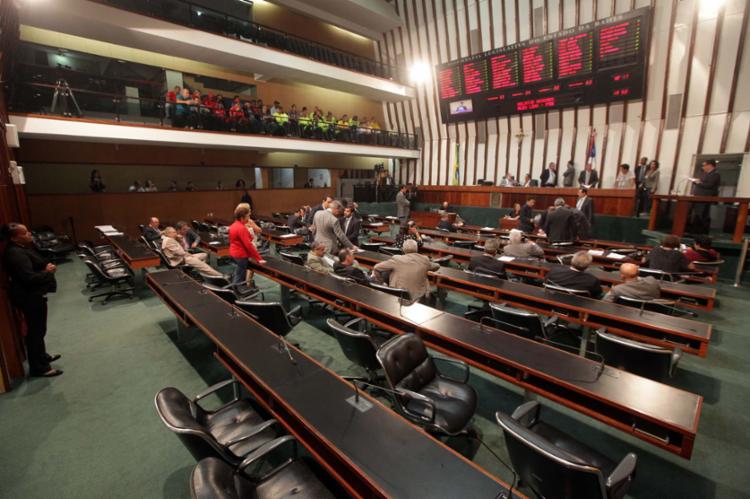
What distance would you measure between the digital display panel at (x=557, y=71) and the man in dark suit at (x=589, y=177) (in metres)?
2.02

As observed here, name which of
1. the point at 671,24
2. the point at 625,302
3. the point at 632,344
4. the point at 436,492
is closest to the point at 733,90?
the point at 671,24

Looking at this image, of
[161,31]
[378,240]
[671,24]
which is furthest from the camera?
[671,24]

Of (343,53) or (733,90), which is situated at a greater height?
(343,53)

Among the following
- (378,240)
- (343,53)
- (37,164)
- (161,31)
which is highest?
(343,53)

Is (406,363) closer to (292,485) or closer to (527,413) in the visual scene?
(527,413)

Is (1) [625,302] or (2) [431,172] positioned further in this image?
(2) [431,172]

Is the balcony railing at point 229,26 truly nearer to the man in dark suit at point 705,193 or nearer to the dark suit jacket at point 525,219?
the dark suit jacket at point 525,219

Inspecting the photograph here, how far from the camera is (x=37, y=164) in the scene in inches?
415

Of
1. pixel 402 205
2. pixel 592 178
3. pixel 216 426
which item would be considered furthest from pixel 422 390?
pixel 402 205

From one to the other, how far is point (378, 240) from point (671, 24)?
33.2 ft

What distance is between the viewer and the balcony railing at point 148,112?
7668mm

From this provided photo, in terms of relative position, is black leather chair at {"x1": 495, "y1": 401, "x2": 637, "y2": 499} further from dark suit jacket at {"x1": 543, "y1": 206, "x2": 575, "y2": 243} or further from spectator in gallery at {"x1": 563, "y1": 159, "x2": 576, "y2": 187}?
spectator in gallery at {"x1": 563, "y1": 159, "x2": 576, "y2": 187}

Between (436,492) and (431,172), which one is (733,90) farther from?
(436,492)

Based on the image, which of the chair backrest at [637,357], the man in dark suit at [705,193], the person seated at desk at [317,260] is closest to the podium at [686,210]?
the man in dark suit at [705,193]
